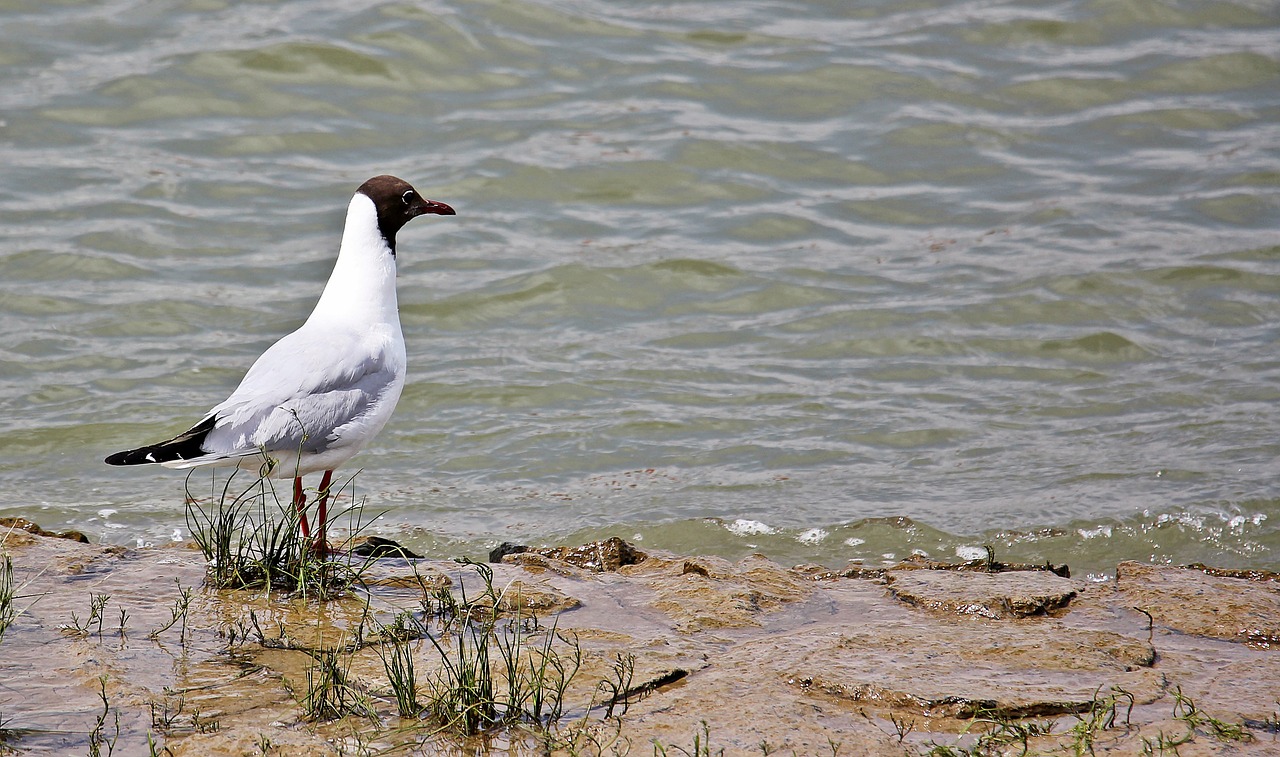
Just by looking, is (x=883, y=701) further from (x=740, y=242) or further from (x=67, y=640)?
(x=740, y=242)

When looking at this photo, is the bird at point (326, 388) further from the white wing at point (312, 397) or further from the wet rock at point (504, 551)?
the wet rock at point (504, 551)

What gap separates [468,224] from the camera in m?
10.6

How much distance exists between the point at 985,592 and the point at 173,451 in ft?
9.57

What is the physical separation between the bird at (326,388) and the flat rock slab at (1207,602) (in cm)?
292

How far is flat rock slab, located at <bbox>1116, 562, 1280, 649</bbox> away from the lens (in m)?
4.39

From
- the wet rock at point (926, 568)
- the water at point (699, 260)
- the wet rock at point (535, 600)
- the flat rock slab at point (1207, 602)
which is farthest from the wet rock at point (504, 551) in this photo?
the flat rock slab at point (1207, 602)

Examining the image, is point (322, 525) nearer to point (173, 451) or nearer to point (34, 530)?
point (173, 451)

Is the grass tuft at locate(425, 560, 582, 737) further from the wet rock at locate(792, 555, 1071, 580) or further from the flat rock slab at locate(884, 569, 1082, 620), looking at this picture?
the wet rock at locate(792, 555, 1071, 580)

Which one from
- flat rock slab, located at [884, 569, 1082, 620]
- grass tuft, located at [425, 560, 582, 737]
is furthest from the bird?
flat rock slab, located at [884, 569, 1082, 620]

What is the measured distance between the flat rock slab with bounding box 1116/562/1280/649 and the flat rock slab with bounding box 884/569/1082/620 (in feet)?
0.85

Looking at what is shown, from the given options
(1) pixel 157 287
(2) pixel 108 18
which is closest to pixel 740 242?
(1) pixel 157 287

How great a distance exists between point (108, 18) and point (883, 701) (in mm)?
11817

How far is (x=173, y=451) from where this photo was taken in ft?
14.9

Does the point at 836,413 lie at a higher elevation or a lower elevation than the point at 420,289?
lower
